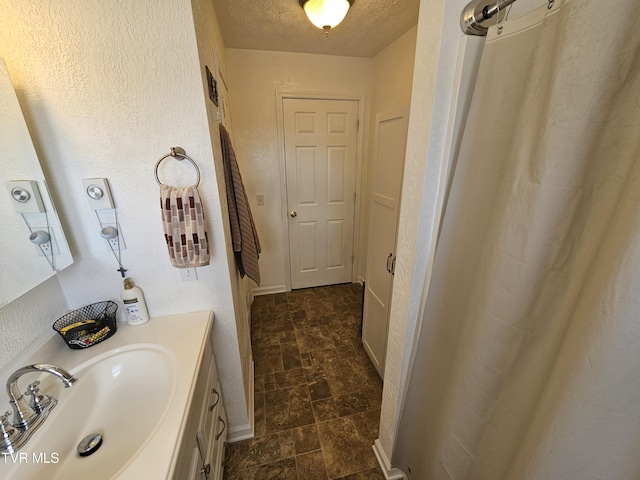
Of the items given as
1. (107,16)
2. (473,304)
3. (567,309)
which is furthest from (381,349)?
(107,16)

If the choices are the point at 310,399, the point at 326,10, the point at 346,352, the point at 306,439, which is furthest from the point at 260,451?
the point at 326,10

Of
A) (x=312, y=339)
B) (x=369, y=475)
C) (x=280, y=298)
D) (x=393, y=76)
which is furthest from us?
(x=280, y=298)

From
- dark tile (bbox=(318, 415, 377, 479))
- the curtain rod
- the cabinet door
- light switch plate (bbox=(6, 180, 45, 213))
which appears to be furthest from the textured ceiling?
dark tile (bbox=(318, 415, 377, 479))

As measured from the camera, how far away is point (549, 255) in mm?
570

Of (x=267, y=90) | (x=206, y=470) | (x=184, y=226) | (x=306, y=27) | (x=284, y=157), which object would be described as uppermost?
(x=306, y=27)

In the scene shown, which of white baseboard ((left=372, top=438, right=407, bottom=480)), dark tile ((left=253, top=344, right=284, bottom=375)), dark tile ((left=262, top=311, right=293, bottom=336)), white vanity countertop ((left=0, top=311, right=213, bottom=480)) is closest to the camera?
white vanity countertop ((left=0, top=311, right=213, bottom=480))

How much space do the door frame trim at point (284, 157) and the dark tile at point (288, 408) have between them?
1314mm

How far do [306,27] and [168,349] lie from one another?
216 centimetres

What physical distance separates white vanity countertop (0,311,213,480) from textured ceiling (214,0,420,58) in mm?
1829

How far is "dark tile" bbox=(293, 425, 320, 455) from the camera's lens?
138cm

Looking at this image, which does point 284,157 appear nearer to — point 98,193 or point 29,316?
point 98,193

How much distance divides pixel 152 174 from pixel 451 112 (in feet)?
3.40

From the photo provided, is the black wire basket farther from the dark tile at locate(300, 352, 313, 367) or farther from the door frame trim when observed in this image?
the door frame trim

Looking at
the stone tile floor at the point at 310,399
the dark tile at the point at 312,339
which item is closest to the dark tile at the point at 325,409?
the stone tile floor at the point at 310,399
